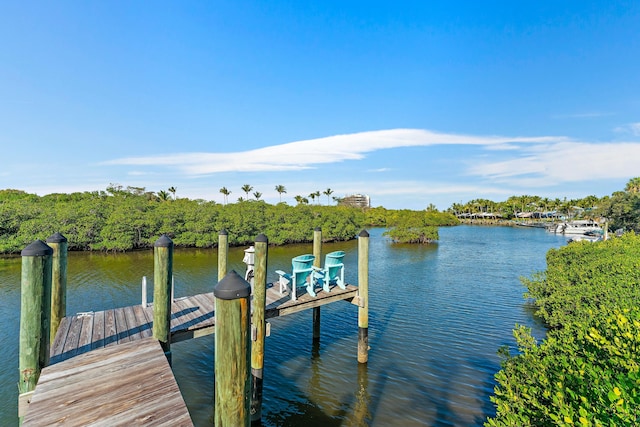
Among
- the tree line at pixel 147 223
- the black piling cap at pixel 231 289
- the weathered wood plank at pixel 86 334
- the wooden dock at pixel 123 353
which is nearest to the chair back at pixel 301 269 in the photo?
the wooden dock at pixel 123 353

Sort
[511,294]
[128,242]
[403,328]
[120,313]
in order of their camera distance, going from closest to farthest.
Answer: [120,313] → [403,328] → [511,294] → [128,242]

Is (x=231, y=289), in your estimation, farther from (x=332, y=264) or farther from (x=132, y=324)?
(x=332, y=264)

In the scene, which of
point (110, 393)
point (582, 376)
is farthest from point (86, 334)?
point (582, 376)

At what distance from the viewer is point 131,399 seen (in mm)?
3627

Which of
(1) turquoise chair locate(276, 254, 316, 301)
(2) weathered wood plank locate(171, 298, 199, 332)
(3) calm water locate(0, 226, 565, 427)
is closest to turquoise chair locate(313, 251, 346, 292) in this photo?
(1) turquoise chair locate(276, 254, 316, 301)

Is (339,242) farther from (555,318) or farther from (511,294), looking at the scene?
(555,318)

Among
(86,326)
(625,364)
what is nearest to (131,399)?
(86,326)

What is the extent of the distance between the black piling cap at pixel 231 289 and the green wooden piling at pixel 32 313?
2.86 m

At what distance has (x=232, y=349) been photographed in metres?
2.88

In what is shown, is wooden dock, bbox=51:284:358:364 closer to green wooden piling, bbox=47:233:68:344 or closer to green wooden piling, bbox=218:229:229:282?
green wooden piling, bbox=47:233:68:344

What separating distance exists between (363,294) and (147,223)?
30.1m

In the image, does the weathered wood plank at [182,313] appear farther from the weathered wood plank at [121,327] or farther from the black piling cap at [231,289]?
the black piling cap at [231,289]

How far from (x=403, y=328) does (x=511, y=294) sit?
8.41 m

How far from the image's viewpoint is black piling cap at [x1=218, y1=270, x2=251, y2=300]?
9.12 ft
